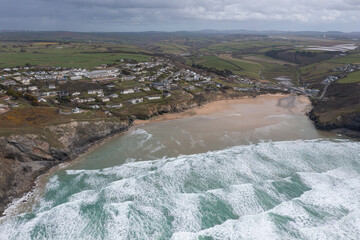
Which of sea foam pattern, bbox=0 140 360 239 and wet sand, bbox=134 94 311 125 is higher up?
wet sand, bbox=134 94 311 125

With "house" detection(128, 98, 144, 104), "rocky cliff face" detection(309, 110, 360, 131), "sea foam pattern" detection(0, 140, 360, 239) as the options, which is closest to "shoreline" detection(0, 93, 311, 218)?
"sea foam pattern" detection(0, 140, 360, 239)

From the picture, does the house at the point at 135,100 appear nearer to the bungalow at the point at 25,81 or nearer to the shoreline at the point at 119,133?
the shoreline at the point at 119,133

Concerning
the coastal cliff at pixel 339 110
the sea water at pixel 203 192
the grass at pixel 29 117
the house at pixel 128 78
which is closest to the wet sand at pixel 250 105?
the coastal cliff at pixel 339 110

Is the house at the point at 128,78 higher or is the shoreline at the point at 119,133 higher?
the house at the point at 128,78

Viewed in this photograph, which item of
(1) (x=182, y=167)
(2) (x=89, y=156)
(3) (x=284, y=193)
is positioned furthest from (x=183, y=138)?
(3) (x=284, y=193)

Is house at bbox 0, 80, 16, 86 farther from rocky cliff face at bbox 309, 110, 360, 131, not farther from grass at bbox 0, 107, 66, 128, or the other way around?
rocky cliff face at bbox 309, 110, 360, 131

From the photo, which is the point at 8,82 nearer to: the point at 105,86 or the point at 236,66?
the point at 105,86
